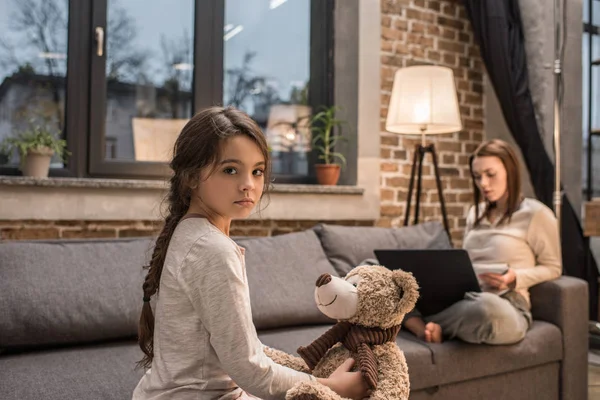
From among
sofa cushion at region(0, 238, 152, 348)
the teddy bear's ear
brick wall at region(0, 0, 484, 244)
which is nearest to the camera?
the teddy bear's ear

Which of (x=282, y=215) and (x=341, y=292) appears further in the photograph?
(x=282, y=215)

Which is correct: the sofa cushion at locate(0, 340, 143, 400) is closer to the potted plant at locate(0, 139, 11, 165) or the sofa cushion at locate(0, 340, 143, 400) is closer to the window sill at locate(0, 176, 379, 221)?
the window sill at locate(0, 176, 379, 221)

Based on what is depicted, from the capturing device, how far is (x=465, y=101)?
148 inches

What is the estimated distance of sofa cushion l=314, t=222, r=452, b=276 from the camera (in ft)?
8.34

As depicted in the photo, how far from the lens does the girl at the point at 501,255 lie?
2.04 m

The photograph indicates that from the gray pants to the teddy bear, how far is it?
0.82 m

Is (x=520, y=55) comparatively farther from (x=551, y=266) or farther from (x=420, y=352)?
(x=420, y=352)

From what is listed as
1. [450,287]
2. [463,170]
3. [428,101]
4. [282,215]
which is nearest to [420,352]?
[450,287]

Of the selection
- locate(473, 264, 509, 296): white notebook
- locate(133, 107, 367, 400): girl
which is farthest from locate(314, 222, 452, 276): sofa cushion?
locate(133, 107, 367, 400): girl

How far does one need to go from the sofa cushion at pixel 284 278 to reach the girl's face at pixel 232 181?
1.05m

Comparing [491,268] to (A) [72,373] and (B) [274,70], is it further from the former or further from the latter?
(B) [274,70]

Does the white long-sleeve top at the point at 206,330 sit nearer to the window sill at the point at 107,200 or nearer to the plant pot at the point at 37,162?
the window sill at the point at 107,200

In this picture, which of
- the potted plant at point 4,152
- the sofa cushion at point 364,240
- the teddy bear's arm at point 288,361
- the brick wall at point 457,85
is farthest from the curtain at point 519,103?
the potted plant at point 4,152

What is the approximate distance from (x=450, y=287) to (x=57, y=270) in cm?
140
